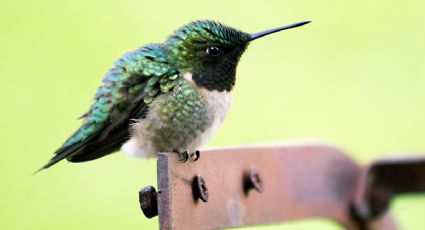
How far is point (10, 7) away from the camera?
350 inches

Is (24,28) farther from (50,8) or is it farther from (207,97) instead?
(207,97)

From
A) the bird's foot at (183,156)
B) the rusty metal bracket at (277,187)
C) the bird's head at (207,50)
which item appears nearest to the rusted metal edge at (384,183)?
the rusty metal bracket at (277,187)

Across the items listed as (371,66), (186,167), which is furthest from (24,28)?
(186,167)

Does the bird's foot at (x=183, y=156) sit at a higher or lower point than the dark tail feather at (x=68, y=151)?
lower

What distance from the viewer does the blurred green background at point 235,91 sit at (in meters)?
6.94

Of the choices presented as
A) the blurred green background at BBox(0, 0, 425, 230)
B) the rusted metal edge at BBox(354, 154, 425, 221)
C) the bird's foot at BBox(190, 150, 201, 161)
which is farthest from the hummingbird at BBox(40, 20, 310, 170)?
the blurred green background at BBox(0, 0, 425, 230)

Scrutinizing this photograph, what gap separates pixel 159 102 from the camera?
159 inches

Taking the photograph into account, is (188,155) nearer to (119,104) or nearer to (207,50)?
(119,104)

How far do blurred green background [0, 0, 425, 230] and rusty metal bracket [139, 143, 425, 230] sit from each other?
1754 millimetres

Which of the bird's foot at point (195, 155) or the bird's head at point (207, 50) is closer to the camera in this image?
the bird's foot at point (195, 155)

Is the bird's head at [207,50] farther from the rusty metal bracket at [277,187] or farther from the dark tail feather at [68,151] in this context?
the dark tail feather at [68,151]

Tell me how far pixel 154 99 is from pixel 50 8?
5469 mm

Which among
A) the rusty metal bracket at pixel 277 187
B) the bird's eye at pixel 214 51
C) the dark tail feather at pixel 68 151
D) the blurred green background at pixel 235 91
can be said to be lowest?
the rusty metal bracket at pixel 277 187

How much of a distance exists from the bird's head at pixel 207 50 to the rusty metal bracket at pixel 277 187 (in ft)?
1.06
